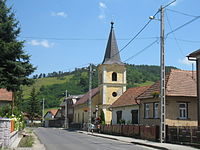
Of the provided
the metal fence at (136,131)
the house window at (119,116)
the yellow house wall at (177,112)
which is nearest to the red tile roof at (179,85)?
the yellow house wall at (177,112)

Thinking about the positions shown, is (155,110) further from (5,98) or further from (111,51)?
(5,98)

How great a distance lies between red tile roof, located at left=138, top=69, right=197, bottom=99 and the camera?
30.7 m

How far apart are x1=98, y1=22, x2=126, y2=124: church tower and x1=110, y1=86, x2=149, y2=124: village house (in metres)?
11.2

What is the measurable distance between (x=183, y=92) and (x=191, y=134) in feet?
32.0

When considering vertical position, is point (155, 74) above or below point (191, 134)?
above

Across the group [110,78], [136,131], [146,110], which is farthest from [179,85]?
[110,78]

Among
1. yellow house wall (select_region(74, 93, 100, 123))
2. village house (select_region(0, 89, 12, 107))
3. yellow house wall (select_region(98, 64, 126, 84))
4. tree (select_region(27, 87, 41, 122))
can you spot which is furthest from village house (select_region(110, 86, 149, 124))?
tree (select_region(27, 87, 41, 122))

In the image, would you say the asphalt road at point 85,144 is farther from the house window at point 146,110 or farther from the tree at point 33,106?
the tree at point 33,106

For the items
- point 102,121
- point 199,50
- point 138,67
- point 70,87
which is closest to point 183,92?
point 199,50

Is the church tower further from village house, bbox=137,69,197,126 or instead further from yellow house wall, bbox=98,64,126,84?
village house, bbox=137,69,197,126

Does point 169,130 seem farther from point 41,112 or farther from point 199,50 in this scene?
point 41,112

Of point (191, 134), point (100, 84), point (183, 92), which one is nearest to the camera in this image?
point (191, 134)

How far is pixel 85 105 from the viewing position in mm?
66500

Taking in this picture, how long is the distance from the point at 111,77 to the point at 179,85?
90.3ft
